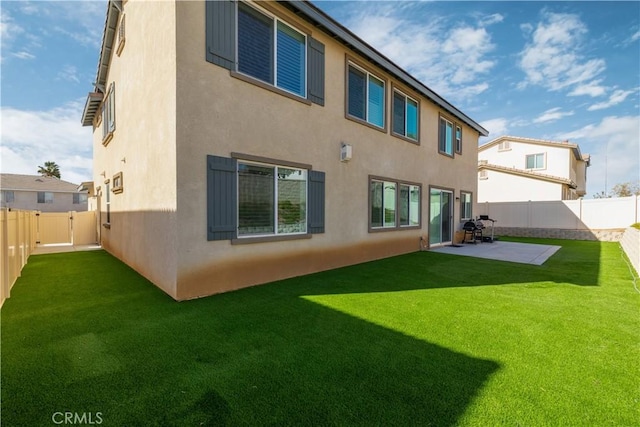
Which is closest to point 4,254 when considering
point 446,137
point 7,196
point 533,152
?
point 446,137

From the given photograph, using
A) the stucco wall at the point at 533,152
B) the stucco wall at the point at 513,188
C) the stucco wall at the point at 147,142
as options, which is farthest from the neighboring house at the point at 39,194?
the stucco wall at the point at 533,152

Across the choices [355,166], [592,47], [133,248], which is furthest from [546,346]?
[592,47]

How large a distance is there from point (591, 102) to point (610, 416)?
88.0 feet

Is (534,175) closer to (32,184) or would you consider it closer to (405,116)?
(405,116)

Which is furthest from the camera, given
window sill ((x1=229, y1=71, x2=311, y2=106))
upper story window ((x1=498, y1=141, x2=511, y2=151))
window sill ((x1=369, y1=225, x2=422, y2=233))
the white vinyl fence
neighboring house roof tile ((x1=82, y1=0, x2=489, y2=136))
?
upper story window ((x1=498, y1=141, x2=511, y2=151))

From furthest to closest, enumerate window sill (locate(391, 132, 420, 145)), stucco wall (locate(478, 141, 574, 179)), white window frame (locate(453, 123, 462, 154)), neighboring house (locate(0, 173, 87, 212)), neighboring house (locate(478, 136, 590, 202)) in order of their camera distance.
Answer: neighboring house (locate(0, 173, 87, 212)) < stucco wall (locate(478, 141, 574, 179)) < neighboring house (locate(478, 136, 590, 202)) < white window frame (locate(453, 123, 462, 154)) < window sill (locate(391, 132, 420, 145))

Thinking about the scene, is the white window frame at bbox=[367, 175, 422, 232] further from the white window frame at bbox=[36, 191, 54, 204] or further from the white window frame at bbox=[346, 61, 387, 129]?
the white window frame at bbox=[36, 191, 54, 204]

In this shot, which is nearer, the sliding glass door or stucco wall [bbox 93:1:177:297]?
stucco wall [bbox 93:1:177:297]

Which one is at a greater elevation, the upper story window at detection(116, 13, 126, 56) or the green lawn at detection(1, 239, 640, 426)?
the upper story window at detection(116, 13, 126, 56)

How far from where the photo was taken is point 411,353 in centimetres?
339

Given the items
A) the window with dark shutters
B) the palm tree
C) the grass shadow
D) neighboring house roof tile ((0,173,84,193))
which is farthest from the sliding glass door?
the palm tree

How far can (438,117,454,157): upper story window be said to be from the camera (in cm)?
1293

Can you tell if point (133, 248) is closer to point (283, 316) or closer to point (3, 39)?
point (283, 316)

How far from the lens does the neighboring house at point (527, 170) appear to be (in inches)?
838
